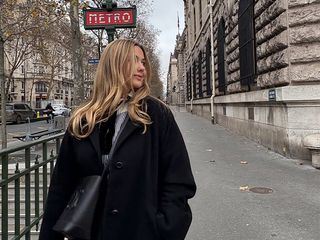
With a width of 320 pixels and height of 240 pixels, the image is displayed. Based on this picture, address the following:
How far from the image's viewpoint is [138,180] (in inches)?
74.6

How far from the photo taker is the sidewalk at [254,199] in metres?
4.37

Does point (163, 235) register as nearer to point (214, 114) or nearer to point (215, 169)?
point (215, 169)

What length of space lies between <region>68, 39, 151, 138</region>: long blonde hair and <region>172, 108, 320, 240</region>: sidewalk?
8.76 feet

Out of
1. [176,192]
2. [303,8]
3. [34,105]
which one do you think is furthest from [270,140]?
[34,105]

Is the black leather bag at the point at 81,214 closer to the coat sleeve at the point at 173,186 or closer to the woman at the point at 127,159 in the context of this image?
the woman at the point at 127,159

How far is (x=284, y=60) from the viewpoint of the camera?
853cm

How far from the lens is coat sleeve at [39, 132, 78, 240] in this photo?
6.56ft

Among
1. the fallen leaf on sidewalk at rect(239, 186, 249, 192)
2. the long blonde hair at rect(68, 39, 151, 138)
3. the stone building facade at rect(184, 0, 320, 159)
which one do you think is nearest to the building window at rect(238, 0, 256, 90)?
the stone building facade at rect(184, 0, 320, 159)

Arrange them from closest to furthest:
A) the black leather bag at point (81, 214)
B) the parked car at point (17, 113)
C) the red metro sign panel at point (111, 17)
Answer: the black leather bag at point (81, 214), the red metro sign panel at point (111, 17), the parked car at point (17, 113)

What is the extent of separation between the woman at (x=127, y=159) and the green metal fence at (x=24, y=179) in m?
0.84

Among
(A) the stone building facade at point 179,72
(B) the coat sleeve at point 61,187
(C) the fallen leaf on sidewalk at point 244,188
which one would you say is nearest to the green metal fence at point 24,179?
(B) the coat sleeve at point 61,187

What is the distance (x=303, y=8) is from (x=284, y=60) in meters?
1.18

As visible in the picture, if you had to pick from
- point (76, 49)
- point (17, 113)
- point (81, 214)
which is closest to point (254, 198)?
point (81, 214)

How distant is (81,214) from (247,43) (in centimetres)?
1092
